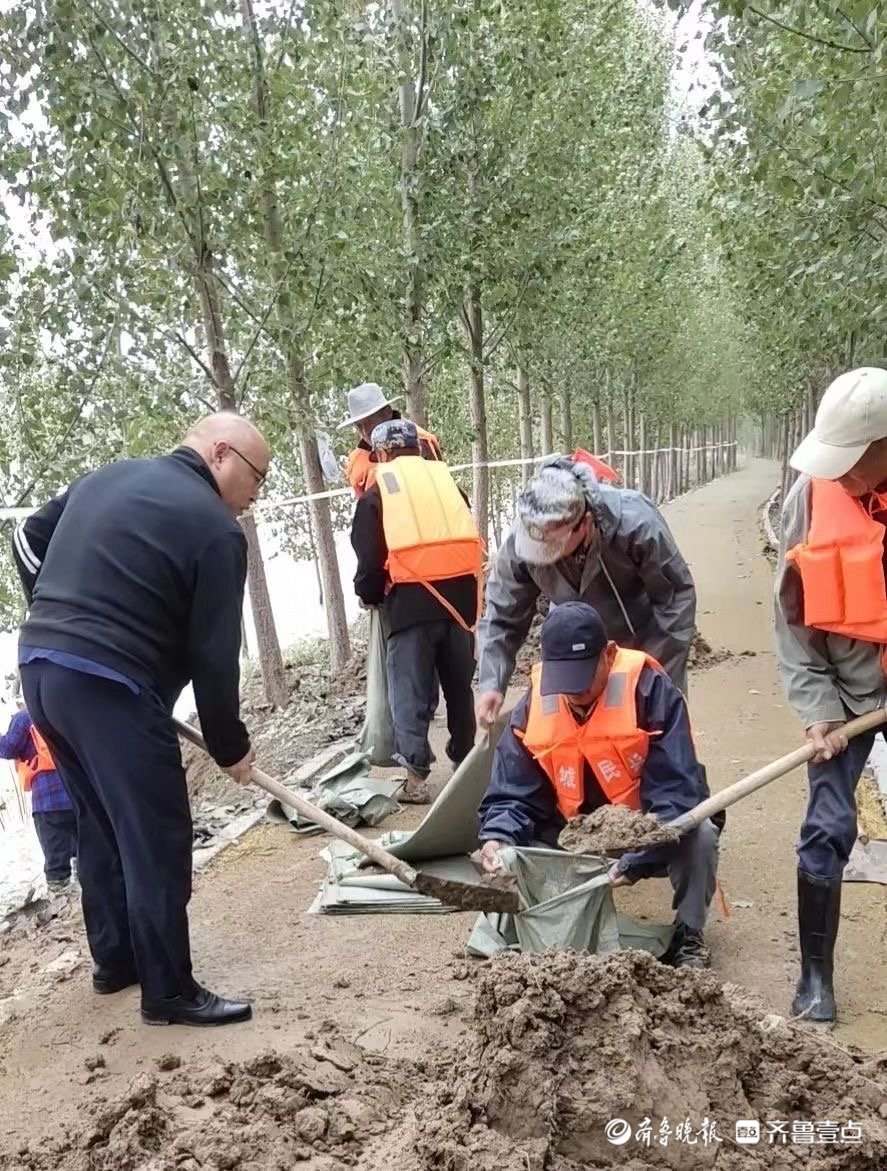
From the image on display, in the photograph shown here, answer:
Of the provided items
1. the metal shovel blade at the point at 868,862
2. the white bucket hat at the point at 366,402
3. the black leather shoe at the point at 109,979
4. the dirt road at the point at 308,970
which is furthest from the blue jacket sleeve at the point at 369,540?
the metal shovel blade at the point at 868,862

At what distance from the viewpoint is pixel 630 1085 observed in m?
2.51

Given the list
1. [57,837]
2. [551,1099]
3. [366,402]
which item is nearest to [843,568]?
[551,1099]

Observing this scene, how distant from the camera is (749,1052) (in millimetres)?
2670

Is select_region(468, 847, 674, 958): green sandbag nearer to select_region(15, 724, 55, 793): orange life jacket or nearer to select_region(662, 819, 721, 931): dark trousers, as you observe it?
select_region(662, 819, 721, 931): dark trousers

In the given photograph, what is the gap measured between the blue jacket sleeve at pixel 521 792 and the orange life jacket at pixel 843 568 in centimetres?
111

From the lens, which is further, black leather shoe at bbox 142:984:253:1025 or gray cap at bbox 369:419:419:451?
gray cap at bbox 369:419:419:451

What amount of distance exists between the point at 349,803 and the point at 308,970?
1634mm

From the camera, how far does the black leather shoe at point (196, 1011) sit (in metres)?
3.59

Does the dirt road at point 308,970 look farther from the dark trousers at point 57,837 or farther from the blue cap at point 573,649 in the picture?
the dark trousers at point 57,837

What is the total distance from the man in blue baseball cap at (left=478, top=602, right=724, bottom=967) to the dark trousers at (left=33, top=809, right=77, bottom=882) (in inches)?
131

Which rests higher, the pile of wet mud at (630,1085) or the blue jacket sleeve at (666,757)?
the blue jacket sleeve at (666,757)

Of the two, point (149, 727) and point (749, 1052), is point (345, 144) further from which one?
point (749, 1052)

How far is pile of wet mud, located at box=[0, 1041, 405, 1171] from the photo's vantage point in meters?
2.62

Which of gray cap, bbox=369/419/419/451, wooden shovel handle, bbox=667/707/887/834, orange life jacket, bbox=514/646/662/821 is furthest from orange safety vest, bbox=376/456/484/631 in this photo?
wooden shovel handle, bbox=667/707/887/834
